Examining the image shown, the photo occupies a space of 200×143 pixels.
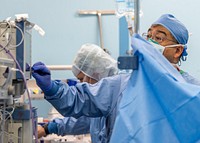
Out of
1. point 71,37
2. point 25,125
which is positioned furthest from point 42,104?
point 25,125

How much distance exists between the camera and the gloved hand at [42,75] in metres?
1.30

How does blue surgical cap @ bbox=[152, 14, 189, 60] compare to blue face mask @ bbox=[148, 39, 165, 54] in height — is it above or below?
above

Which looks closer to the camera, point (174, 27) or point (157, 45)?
point (157, 45)

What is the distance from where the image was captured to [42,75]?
1.32 metres

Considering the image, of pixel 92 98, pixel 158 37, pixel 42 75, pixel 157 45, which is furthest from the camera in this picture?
pixel 158 37

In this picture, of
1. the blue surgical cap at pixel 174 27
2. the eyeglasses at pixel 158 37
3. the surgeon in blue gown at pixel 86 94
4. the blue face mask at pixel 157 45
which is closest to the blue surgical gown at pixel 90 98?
the surgeon in blue gown at pixel 86 94

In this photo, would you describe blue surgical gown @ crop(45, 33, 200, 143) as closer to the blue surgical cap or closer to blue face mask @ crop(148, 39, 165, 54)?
blue face mask @ crop(148, 39, 165, 54)

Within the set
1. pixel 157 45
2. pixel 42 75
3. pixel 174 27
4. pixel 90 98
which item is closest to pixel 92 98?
pixel 90 98

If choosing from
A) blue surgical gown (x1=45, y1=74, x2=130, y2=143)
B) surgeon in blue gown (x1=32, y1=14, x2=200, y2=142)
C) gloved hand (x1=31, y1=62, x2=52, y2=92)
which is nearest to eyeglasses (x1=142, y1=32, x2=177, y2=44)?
surgeon in blue gown (x1=32, y1=14, x2=200, y2=142)

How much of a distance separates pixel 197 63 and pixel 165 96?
110 inches

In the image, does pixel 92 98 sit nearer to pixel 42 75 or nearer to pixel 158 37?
pixel 42 75

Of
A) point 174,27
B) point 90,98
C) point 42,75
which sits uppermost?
point 174,27

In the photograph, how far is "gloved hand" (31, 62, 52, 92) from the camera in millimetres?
1301

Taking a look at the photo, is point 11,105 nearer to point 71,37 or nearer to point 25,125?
point 25,125
